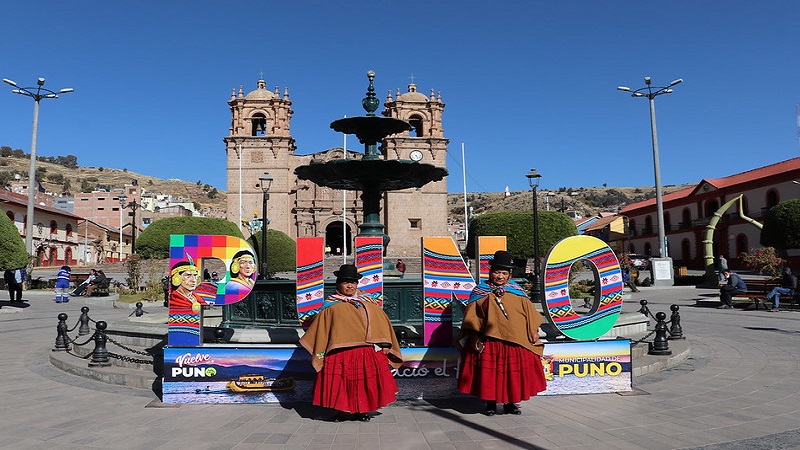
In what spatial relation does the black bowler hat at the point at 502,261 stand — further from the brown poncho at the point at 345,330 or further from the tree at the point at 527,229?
the tree at the point at 527,229

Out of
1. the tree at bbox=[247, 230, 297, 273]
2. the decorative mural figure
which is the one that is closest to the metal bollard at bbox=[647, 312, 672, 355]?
the decorative mural figure

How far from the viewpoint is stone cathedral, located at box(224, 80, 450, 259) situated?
4419 centimetres

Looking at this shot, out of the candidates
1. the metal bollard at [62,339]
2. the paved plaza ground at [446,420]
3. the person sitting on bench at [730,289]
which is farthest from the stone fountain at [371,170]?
the person sitting on bench at [730,289]

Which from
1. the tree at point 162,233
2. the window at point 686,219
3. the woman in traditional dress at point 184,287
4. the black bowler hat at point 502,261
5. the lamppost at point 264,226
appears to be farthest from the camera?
the window at point 686,219

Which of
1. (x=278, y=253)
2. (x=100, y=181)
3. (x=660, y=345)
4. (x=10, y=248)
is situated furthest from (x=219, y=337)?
(x=100, y=181)

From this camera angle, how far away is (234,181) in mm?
43906

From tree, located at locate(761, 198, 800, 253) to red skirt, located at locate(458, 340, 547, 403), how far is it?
76.7ft

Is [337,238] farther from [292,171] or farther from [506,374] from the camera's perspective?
[506,374]

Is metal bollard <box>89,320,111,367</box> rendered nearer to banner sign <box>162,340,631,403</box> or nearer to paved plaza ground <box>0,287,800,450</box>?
paved plaza ground <box>0,287,800,450</box>

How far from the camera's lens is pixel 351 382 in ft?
14.7

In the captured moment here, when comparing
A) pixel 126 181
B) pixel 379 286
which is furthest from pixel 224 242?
pixel 126 181

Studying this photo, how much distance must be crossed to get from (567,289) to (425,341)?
1.68m

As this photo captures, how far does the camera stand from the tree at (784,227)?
22109 millimetres

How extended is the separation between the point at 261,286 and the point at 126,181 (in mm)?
120893
